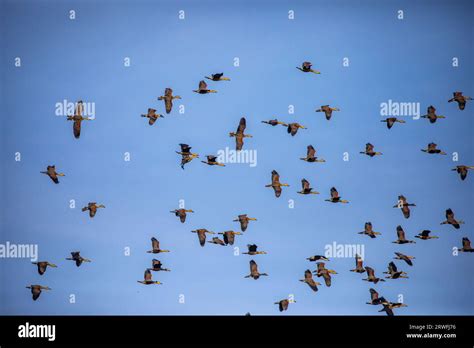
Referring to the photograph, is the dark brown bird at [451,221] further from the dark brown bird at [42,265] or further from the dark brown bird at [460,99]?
the dark brown bird at [42,265]

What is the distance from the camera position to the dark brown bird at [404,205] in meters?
33.3

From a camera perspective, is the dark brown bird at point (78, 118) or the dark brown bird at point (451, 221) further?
the dark brown bird at point (451, 221)

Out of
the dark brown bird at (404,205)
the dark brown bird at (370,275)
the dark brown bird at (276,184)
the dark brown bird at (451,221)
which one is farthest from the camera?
the dark brown bird at (276,184)

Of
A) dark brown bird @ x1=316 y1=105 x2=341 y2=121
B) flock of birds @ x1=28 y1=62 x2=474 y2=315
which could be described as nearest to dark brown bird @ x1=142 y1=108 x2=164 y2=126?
flock of birds @ x1=28 y1=62 x2=474 y2=315

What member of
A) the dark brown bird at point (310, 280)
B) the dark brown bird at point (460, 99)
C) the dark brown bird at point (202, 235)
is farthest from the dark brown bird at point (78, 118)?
the dark brown bird at point (460, 99)

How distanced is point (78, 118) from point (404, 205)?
30.5 ft

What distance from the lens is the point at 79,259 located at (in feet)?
108

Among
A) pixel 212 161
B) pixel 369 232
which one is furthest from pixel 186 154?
pixel 369 232

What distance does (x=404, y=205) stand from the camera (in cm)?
3334

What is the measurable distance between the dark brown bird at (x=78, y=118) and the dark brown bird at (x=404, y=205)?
29.0ft

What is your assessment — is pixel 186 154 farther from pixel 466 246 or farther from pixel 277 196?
pixel 466 246
